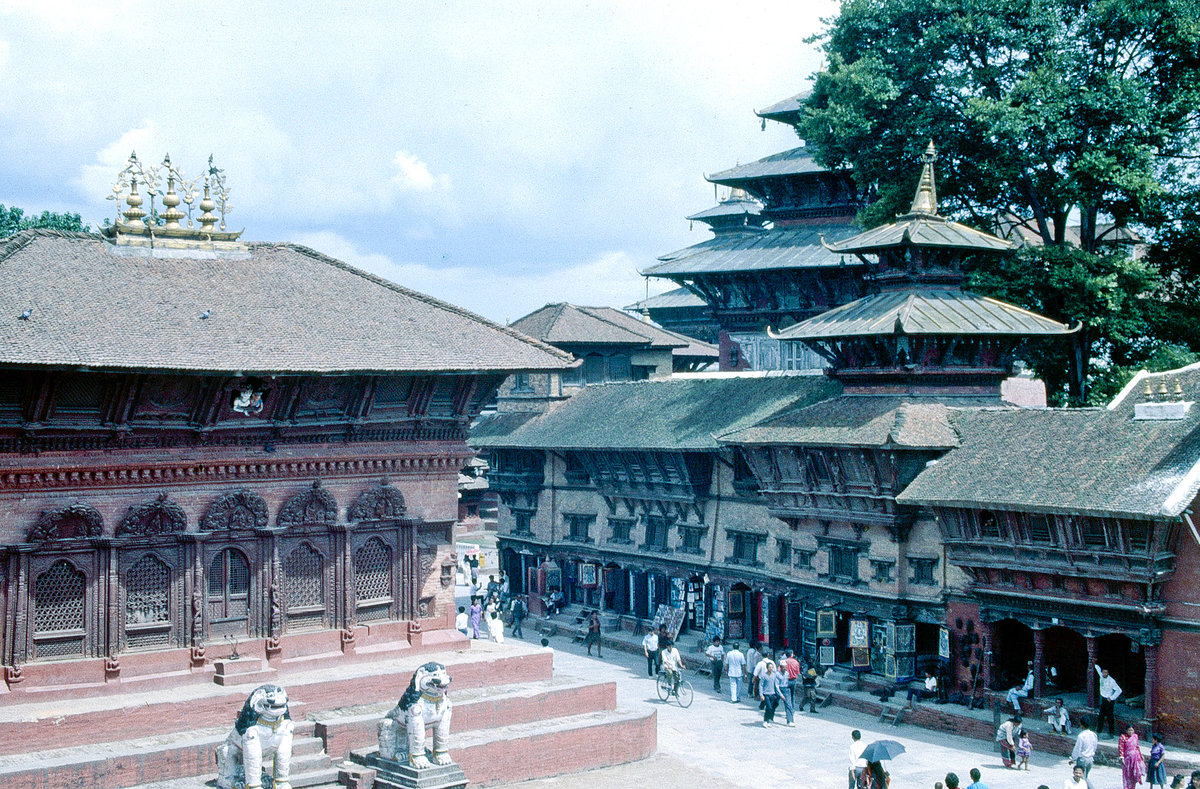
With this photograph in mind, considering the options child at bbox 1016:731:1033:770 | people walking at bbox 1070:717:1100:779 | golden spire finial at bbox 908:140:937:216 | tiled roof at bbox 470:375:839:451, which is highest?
golden spire finial at bbox 908:140:937:216

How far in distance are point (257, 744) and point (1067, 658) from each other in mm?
19824

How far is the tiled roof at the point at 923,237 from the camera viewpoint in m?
35.9

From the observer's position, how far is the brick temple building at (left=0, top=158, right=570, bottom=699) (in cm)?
2506

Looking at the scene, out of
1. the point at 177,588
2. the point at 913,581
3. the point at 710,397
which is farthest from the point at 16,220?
the point at 913,581

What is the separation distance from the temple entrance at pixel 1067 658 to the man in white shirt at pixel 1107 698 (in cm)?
363

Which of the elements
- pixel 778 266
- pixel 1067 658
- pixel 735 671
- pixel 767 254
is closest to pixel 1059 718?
pixel 1067 658

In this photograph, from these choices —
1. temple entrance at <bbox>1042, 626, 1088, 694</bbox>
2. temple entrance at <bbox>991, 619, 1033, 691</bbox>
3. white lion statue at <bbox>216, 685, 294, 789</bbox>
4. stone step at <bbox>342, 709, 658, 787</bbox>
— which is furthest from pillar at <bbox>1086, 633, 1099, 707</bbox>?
white lion statue at <bbox>216, 685, 294, 789</bbox>

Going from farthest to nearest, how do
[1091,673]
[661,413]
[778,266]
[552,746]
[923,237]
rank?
[778,266] → [661,413] → [923,237] → [1091,673] → [552,746]

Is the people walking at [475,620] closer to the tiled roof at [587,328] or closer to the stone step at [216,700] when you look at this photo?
the stone step at [216,700]

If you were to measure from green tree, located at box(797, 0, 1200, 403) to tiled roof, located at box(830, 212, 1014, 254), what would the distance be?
345cm

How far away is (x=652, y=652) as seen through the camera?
3747cm

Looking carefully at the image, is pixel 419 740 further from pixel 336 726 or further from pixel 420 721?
pixel 336 726

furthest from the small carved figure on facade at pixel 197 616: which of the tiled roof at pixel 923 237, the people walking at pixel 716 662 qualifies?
the tiled roof at pixel 923 237

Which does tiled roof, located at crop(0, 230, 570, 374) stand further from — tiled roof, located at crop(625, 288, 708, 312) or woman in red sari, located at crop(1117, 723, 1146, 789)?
tiled roof, located at crop(625, 288, 708, 312)
